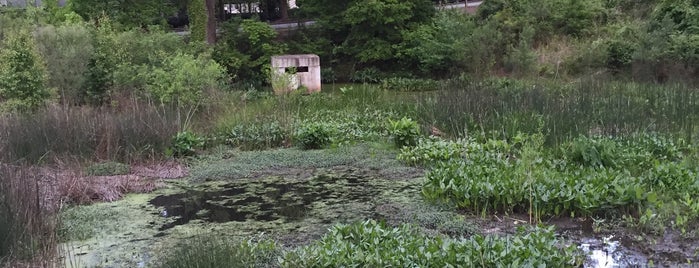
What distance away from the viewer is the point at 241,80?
64.2 feet

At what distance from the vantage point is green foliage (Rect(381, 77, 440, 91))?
55.4ft

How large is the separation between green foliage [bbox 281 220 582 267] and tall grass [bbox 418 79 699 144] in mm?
3159

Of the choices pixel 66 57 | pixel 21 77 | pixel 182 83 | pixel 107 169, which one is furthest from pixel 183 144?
pixel 66 57

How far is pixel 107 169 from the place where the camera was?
6609 millimetres

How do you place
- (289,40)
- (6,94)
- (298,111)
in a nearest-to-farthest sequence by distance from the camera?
1. (6,94)
2. (298,111)
3. (289,40)

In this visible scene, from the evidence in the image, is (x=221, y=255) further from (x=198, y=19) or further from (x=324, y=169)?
(x=198, y=19)

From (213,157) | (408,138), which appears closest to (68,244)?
(213,157)

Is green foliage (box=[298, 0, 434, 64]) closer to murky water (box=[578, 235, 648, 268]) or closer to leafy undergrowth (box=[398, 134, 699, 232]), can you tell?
leafy undergrowth (box=[398, 134, 699, 232])

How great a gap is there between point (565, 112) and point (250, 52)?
14161 millimetres

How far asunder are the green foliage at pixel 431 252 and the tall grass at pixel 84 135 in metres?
4.08

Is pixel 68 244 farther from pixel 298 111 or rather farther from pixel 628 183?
pixel 298 111

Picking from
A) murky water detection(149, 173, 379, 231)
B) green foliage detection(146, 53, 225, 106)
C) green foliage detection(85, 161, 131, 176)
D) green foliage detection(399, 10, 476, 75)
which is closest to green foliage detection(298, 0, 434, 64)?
green foliage detection(399, 10, 476, 75)

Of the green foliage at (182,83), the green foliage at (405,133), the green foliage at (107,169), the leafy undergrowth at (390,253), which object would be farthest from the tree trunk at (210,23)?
the leafy undergrowth at (390,253)

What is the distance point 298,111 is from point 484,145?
3809mm
